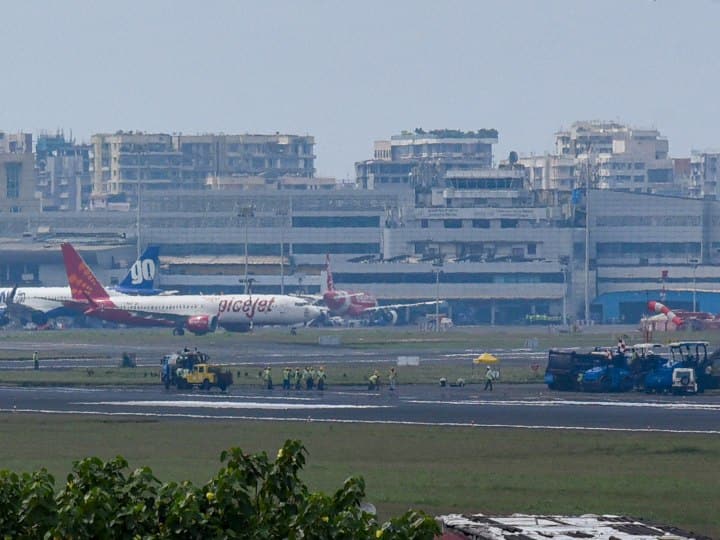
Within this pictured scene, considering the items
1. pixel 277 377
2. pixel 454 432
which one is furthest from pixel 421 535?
pixel 277 377

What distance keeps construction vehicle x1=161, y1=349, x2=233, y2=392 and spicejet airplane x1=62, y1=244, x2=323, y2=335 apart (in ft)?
237

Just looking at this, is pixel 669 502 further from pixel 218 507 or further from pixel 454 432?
pixel 218 507

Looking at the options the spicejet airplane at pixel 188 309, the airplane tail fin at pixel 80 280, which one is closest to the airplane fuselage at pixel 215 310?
the spicejet airplane at pixel 188 309

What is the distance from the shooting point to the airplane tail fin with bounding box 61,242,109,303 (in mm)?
181625

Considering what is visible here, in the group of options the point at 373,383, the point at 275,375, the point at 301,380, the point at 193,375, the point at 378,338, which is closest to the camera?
the point at 373,383

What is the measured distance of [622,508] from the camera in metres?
44.6

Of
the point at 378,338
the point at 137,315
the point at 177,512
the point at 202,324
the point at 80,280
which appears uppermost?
the point at 177,512

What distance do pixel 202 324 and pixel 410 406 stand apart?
302 feet

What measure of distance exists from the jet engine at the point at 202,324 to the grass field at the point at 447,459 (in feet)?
319

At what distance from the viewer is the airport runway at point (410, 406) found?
72.4 m

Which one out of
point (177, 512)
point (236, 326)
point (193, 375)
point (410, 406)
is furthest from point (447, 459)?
→ point (236, 326)

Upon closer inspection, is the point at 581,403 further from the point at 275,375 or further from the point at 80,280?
the point at 80,280

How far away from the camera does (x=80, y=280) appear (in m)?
183

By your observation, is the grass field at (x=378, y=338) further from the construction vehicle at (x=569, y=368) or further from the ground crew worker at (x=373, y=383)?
the construction vehicle at (x=569, y=368)
